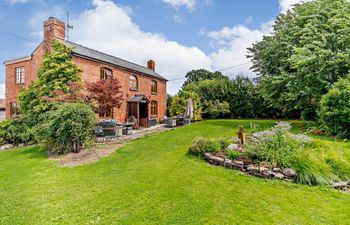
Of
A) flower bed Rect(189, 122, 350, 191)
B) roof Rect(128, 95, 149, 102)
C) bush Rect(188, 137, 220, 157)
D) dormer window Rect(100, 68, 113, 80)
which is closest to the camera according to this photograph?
flower bed Rect(189, 122, 350, 191)

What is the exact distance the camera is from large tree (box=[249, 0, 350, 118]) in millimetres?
12133

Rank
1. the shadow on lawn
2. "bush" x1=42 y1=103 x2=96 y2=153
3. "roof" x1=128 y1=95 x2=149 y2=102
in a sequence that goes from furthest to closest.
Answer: "roof" x1=128 y1=95 x2=149 y2=102 → the shadow on lawn → "bush" x1=42 y1=103 x2=96 y2=153

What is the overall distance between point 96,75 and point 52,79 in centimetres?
399

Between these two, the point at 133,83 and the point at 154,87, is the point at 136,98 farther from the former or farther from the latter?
the point at 154,87

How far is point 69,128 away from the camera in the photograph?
10.1m

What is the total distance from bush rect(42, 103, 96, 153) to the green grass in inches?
114

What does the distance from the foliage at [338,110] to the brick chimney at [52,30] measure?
17723mm

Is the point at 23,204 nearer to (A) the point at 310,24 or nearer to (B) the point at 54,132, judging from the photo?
(B) the point at 54,132

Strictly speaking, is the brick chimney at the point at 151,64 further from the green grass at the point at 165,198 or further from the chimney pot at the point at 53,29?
the green grass at the point at 165,198

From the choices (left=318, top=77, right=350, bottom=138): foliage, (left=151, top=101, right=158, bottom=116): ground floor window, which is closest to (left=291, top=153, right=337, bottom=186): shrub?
(left=318, top=77, right=350, bottom=138): foliage

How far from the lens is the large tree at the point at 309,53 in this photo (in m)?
12.1

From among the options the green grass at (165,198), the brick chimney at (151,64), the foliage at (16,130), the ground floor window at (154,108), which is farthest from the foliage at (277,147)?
the brick chimney at (151,64)

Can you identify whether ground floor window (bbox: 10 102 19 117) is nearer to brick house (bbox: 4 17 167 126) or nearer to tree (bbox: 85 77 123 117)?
brick house (bbox: 4 17 167 126)

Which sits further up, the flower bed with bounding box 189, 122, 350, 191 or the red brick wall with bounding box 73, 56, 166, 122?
the red brick wall with bounding box 73, 56, 166, 122
